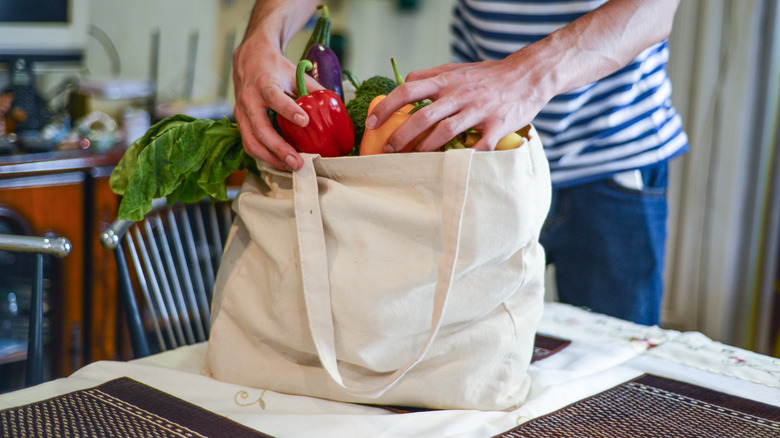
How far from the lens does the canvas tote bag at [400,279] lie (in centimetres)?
55

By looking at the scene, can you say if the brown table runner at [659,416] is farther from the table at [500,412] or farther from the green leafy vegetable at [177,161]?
the green leafy vegetable at [177,161]

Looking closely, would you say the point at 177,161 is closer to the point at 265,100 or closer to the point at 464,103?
the point at 265,100

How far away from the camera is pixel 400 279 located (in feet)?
1.83

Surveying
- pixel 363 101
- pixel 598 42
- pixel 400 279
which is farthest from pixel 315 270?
pixel 598 42

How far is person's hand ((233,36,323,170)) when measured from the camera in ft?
1.98

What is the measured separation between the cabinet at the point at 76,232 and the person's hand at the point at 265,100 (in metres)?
1.05

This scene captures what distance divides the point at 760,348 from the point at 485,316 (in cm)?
188

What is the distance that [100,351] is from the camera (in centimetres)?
179

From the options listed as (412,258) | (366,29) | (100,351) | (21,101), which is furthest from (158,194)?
(366,29)

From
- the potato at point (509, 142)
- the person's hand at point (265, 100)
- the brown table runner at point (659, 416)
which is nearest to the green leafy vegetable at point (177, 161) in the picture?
the person's hand at point (265, 100)

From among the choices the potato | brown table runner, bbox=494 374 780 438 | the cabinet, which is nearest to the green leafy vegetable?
the potato

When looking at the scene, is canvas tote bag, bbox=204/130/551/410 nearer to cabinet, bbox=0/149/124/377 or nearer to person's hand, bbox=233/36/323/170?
person's hand, bbox=233/36/323/170

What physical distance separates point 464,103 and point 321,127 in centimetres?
13

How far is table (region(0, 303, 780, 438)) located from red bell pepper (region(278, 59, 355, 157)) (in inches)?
9.0
